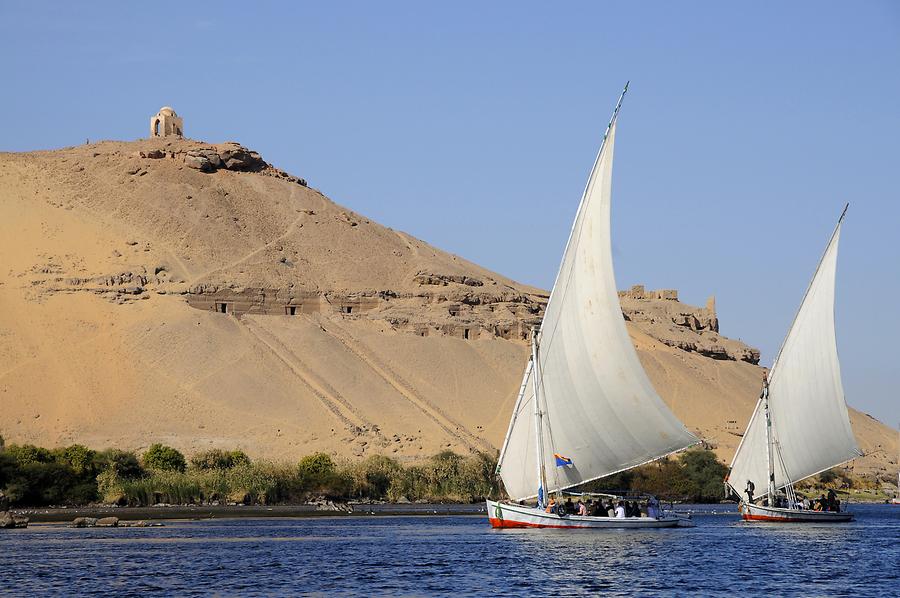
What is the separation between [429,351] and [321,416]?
15.5 metres

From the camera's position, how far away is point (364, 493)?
67.8 metres

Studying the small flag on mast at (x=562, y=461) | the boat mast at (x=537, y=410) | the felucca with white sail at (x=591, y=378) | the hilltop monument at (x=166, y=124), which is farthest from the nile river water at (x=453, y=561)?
the hilltop monument at (x=166, y=124)

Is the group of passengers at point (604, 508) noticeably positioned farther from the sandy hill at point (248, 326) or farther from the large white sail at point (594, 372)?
the sandy hill at point (248, 326)

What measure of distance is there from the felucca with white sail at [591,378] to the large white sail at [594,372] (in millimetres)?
24

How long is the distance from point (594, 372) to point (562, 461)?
2.28 metres

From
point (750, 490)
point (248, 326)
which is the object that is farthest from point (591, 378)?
point (248, 326)

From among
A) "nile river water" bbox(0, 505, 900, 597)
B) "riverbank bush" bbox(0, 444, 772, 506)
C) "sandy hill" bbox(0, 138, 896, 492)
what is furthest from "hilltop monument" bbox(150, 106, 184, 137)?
"nile river water" bbox(0, 505, 900, 597)

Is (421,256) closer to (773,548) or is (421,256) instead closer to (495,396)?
(495,396)

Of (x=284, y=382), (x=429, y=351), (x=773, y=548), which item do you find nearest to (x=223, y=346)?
(x=284, y=382)

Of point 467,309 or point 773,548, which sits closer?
point 773,548

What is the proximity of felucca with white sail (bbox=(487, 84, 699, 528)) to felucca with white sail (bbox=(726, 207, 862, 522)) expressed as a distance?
29.7 feet

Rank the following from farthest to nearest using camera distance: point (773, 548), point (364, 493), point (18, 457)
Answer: point (364, 493) → point (18, 457) → point (773, 548)

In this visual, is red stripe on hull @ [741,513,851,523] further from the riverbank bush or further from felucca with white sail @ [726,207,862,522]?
the riverbank bush

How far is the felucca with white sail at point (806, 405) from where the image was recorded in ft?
147
